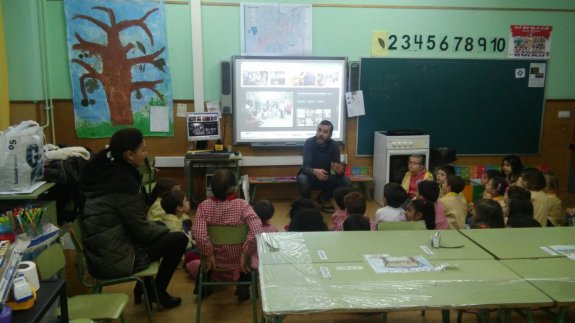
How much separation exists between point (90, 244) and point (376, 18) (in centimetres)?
411

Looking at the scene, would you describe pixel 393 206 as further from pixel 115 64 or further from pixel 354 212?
pixel 115 64

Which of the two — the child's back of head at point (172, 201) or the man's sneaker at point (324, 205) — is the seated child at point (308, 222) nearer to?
the child's back of head at point (172, 201)

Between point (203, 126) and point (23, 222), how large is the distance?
2.72 meters

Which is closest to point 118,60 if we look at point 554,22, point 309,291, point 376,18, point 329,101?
point 329,101

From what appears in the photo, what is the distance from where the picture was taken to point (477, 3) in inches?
218

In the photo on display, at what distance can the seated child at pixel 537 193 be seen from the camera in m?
3.50

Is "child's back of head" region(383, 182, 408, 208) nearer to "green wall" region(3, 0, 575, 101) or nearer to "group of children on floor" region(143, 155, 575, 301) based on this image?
"group of children on floor" region(143, 155, 575, 301)

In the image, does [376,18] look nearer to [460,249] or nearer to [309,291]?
[460,249]

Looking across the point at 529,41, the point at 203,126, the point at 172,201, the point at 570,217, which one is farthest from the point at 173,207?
the point at 529,41

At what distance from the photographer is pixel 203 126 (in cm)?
518

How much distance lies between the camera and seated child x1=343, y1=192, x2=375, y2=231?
2838mm

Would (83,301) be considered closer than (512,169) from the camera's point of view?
Yes

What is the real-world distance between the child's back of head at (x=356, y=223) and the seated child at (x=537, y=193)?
4.87ft

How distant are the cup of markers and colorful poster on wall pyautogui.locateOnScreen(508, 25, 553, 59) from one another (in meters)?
5.32
